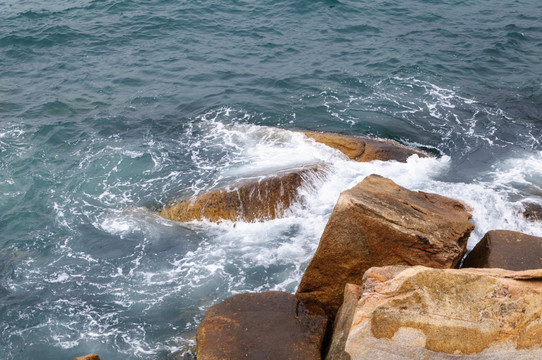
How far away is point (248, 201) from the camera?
12.0 metres

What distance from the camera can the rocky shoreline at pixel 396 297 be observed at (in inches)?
208

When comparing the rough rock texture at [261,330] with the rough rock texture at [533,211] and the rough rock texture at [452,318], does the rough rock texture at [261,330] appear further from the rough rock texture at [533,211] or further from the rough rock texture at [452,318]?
the rough rock texture at [533,211]

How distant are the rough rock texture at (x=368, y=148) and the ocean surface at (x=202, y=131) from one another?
34 cm

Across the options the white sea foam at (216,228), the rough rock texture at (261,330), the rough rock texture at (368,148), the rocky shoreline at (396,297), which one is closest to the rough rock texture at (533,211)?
the rocky shoreline at (396,297)

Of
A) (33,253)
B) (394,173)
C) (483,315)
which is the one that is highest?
(483,315)

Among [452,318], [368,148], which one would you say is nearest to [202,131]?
[368,148]

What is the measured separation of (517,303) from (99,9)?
27.1 m

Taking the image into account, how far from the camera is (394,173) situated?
13.3 metres

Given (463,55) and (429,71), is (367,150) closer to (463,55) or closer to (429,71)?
(429,71)

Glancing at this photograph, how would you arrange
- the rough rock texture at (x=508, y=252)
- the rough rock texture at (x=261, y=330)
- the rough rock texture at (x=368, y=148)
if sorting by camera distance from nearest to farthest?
1. the rough rock texture at (x=261, y=330)
2. the rough rock texture at (x=508, y=252)
3. the rough rock texture at (x=368, y=148)

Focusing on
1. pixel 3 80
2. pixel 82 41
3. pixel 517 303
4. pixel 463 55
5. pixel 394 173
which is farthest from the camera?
pixel 82 41

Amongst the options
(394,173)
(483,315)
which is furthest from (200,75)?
(483,315)

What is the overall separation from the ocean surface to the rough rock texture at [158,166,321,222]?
0.26 m

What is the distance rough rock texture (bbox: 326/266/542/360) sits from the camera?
17.1 feet
